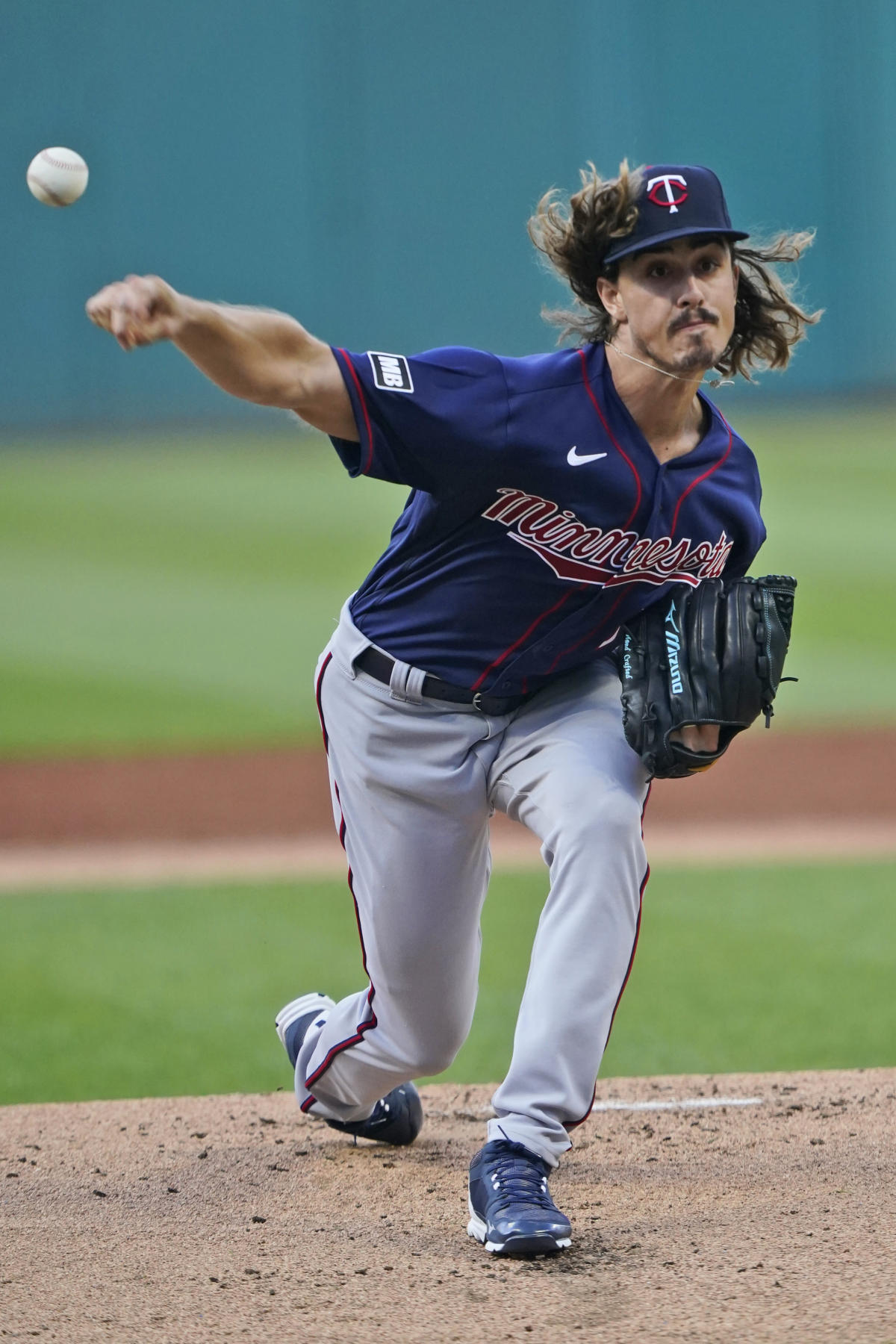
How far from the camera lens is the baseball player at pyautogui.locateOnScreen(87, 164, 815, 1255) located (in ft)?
8.73

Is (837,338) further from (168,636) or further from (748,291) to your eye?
(748,291)

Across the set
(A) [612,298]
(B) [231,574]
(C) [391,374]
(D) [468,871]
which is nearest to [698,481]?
(A) [612,298]

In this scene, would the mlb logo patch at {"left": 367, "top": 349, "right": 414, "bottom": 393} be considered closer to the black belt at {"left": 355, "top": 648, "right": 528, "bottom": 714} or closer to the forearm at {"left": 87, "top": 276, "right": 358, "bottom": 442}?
the forearm at {"left": 87, "top": 276, "right": 358, "bottom": 442}

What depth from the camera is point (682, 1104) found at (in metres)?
3.75

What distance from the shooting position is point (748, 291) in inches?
127

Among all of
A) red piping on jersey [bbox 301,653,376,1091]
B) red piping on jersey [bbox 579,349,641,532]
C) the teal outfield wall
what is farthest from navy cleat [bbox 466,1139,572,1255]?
the teal outfield wall

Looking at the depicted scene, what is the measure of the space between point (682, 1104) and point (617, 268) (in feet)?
6.63

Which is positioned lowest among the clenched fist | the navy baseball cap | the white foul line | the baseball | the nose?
the white foul line

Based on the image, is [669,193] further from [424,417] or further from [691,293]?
[424,417]

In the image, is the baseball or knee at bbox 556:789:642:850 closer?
knee at bbox 556:789:642:850

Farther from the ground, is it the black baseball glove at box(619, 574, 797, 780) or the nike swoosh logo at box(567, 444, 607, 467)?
the nike swoosh logo at box(567, 444, 607, 467)

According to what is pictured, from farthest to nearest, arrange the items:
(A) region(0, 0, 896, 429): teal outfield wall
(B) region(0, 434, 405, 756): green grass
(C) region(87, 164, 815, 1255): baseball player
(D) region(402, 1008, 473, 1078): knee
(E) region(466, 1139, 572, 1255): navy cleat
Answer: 1. (A) region(0, 0, 896, 429): teal outfield wall
2. (B) region(0, 434, 405, 756): green grass
3. (D) region(402, 1008, 473, 1078): knee
4. (C) region(87, 164, 815, 1255): baseball player
5. (E) region(466, 1139, 572, 1255): navy cleat

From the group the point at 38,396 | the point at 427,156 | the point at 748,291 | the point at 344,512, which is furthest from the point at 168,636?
the point at 748,291

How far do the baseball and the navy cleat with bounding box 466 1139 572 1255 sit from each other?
1946mm
